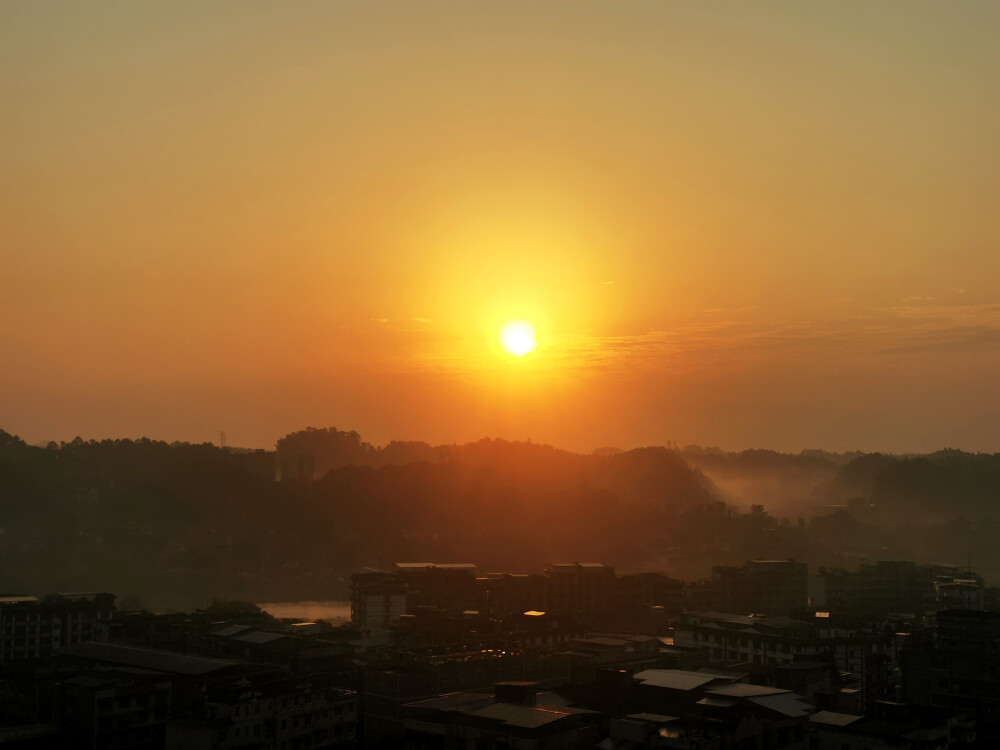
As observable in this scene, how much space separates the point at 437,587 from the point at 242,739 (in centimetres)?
1604

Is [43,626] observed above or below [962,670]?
above

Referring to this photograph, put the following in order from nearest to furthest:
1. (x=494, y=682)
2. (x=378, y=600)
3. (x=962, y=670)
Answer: (x=962, y=670)
(x=494, y=682)
(x=378, y=600)

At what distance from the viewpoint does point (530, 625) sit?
2142cm

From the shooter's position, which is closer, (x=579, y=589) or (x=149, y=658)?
(x=149, y=658)

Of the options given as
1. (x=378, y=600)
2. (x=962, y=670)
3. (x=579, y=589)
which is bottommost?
(x=962, y=670)

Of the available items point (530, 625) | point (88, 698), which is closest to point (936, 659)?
point (530, 625)

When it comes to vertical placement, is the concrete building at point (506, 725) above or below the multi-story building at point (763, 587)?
below

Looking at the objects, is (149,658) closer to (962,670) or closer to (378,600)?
(378,600)

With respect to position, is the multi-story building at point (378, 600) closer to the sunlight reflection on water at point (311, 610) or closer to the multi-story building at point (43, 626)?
the sunlight reflection on water at point (311, 610)

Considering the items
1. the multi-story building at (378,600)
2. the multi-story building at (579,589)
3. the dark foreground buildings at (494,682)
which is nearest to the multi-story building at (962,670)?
the dark foreground buildings at (494,682)

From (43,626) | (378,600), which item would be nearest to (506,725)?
(43,626)

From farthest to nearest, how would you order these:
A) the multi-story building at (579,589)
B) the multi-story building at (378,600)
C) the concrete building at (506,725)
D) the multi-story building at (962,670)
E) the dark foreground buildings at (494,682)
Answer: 1. the multi-story building at (579,589)
2. the multi-story building at (378,600)
3. the multi-story building at (962,670)
4. the dark foreground buildings at (494,682)
5. the concrete building at (506,725)

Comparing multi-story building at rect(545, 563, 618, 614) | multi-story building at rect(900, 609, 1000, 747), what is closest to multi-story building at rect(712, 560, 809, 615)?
multi-story building at rect(545, 563, 618, 614)

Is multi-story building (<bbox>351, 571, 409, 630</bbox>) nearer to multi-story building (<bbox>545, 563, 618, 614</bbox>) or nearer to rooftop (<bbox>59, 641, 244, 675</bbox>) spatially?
multi-story building (<bbox>545, 563, 618, 614</bbox>)
